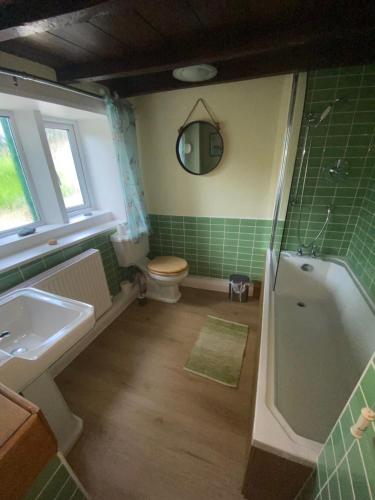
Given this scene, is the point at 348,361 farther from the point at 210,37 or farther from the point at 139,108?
the point at 139,108

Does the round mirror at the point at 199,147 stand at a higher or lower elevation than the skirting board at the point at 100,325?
higher

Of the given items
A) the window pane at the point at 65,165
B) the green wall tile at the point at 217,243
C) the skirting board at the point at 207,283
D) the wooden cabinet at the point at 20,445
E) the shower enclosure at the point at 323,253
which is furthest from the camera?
the skirting board at the point at 207,283

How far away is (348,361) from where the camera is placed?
1.45 m

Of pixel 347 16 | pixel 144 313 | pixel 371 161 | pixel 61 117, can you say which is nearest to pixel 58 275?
pixel 144 313

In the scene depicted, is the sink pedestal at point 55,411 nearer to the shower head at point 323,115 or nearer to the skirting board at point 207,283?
the skirting board at point 207,283

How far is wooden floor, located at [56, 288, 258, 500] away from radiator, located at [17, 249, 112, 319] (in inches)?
16.0

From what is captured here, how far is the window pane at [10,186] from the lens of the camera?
155 centimetres

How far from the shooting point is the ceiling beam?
1001 mm

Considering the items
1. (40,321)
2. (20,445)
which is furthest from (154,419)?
(20,445)

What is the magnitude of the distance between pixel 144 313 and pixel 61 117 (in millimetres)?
2042

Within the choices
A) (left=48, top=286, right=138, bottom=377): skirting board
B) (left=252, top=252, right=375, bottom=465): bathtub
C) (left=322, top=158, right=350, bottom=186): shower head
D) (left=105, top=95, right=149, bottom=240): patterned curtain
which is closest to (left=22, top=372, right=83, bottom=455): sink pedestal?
(left=48, top=286, right=138, bottom=377): skirting board

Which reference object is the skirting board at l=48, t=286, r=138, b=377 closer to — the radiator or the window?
the radiator

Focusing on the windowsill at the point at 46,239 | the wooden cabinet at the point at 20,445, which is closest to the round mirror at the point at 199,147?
the windowsill at the point at 46,239

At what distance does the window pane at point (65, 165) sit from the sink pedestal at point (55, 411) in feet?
5.15
